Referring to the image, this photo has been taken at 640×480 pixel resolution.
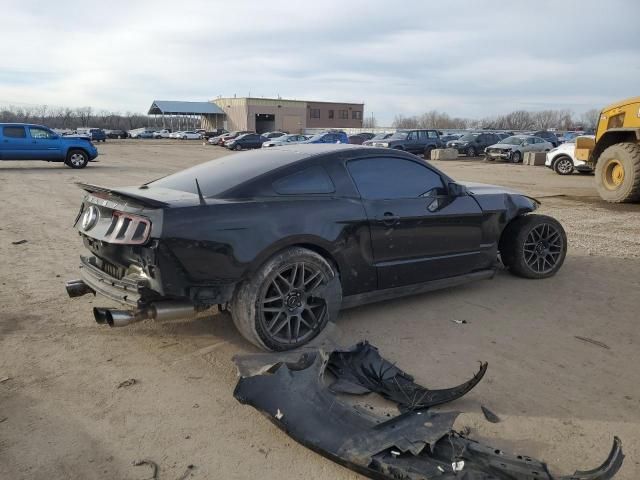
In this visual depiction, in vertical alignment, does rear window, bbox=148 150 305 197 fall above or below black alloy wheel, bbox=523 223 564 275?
above

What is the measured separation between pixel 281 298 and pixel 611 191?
1029 centimetres

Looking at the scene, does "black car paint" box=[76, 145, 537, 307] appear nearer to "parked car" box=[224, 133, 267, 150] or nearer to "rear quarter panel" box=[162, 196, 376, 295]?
"rear quarter panel" box=[162, 196, 376, 295]

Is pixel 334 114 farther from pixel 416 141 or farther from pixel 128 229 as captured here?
pixel 128 229

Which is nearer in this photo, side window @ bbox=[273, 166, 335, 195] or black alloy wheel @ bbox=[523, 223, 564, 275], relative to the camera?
side window @ bbox=[273, 166, 335, 195]

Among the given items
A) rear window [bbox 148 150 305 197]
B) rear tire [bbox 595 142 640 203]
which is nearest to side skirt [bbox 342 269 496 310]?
rear window [bbox 148 150 305 197]

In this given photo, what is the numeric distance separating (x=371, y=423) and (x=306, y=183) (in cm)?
197

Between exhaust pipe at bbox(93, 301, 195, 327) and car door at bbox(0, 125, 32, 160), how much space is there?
17.9 metres

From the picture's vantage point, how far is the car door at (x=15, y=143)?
18203mm

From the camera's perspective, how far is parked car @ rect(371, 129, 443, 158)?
94.1 ft

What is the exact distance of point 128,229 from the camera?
11.2ft

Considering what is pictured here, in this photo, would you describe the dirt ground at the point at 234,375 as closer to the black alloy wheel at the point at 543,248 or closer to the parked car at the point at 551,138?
the black alloy wheel at the point at 543,248

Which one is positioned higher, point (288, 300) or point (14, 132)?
point (14, 132)

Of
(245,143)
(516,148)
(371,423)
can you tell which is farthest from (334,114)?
(371,423)

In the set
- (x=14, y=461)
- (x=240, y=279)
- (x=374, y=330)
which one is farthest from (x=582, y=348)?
(x=14, y=461)
